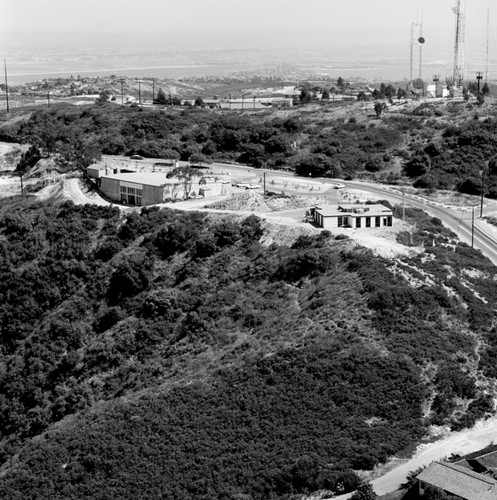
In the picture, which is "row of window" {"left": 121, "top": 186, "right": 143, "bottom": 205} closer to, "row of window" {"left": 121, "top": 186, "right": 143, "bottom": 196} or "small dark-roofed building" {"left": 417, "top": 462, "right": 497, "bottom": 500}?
"row of window" {"left": 121, "top": 186, "right": 143, "bottom": 196}

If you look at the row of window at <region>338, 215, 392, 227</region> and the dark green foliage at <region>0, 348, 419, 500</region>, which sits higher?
the row of window at <region>338, 215, 392, 227</region>

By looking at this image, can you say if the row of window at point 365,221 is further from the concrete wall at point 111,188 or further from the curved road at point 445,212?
the concrete wall at point 111,188

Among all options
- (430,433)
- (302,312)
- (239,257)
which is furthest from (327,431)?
(239,257)

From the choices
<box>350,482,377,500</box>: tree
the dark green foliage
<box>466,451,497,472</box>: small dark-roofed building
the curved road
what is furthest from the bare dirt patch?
<box>350,482,377,500</box>: tree

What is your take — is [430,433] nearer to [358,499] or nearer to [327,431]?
[327,431]

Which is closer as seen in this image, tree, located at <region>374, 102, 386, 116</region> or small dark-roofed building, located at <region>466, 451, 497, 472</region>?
small dark-roofed building, located at <region>466, 451, 497, 472</region>

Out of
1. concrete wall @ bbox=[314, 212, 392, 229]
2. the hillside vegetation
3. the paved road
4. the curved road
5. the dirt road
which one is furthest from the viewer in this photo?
the hillside vegetation

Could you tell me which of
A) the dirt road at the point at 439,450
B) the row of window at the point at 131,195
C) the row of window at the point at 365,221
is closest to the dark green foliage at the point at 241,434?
the dirt road at the point at 439,450
